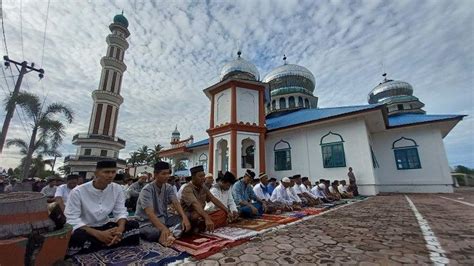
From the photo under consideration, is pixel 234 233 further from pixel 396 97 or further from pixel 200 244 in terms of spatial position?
pixel 396 97

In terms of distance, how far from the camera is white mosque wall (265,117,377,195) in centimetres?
1054

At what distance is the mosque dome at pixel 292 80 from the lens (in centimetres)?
2005

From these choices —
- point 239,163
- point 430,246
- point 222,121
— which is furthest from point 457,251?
point 222,121

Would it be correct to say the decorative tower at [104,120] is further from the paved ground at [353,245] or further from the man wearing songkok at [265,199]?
the paved ground at [353,245]

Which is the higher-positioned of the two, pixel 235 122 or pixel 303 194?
pixel 235 122

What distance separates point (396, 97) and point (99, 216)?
22.4 meters

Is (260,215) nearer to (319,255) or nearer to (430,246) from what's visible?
(319,255)

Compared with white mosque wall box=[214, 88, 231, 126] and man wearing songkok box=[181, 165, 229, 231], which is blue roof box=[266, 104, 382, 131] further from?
man wearing songkok box=[181, 165, 229, 231]

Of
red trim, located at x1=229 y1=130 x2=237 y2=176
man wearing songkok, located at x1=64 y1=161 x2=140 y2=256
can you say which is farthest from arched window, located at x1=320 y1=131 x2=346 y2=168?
man wearing songkok, located at x1=64 y1=161 x2=140 y2=256

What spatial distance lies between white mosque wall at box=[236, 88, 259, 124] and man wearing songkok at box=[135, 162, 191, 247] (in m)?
Answer: 9.49

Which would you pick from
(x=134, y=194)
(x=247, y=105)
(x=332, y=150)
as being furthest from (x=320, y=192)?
(x=247, y=105)

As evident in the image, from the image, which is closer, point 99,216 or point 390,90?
point 99,216

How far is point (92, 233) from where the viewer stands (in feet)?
8.07

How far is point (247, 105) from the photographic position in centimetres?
1337
